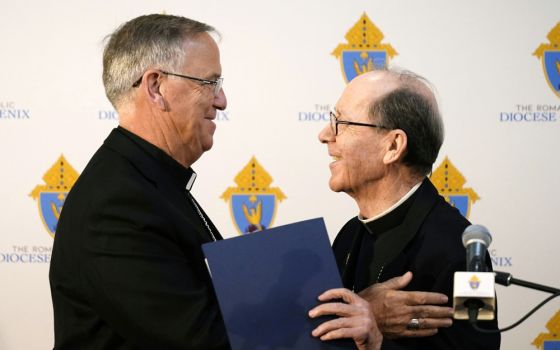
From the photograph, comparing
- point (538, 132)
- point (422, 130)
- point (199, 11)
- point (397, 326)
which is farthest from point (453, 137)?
point (397, 326)

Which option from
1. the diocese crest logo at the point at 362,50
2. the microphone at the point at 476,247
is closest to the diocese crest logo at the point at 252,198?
the diocese crest logo at the point at 362,50

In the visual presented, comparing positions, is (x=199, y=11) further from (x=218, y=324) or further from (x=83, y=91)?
(x=218, y=324)

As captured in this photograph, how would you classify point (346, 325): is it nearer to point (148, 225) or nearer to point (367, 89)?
point (148, 225)

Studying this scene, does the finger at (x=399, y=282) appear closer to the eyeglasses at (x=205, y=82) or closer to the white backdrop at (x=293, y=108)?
the eyeglasses at (x=205, y=82)

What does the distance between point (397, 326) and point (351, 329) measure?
0.20m

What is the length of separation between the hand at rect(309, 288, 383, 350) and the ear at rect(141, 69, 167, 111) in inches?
28.5

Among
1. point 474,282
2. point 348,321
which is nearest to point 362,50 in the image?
point 348,321

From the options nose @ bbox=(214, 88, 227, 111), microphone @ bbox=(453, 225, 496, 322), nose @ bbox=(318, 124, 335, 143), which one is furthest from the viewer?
nose @ bbox=(318, 124, 335, 143)

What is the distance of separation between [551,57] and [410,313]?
2.43 m

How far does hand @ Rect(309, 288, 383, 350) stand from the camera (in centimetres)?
172

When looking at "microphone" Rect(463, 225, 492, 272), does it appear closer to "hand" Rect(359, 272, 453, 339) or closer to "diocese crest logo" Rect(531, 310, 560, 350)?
"hand" Rect(359, 272, 453, 339)

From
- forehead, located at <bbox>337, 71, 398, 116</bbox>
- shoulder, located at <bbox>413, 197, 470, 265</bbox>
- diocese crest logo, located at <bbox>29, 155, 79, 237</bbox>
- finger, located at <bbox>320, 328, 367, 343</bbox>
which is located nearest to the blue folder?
finger, located at <bbox>320, 328, 367, 343</bbox>

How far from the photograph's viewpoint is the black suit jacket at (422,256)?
1.90 metres

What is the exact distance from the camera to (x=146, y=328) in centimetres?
170
